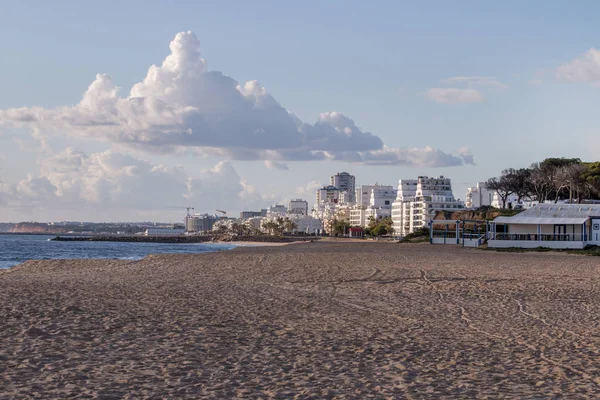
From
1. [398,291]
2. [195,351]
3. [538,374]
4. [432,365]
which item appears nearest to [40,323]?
[195,351]

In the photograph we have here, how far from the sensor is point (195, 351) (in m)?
9.87

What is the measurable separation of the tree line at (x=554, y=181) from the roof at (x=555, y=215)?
22666 millimetres

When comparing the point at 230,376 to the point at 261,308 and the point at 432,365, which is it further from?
the point at 261,308

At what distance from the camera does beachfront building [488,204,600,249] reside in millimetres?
56656

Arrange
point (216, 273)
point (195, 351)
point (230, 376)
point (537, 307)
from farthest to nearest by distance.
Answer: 1. point (216, 273)
2. point (537, 307)
3. point (195, 351)
4. point (230, 376)

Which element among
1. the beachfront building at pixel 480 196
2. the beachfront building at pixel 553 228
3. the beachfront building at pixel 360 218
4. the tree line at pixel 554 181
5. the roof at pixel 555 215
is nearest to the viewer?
the beachfront building at pixel 553 228

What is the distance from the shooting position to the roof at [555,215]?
58.6 m

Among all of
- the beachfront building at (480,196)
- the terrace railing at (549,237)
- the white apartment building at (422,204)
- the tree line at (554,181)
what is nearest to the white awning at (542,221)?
the terrace railing at (549,237)

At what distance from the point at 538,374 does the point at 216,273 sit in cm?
1727

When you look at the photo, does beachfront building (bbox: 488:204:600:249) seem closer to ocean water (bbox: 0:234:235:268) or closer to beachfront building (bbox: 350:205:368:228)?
ocean water (bbox: 0:234:235:268)

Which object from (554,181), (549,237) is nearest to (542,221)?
(549,237)

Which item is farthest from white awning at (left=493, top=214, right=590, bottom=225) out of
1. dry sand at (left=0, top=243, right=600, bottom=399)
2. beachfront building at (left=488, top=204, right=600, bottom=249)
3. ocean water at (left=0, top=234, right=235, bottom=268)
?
dry sand at (left=0, top=243, right=600, bottom=399)

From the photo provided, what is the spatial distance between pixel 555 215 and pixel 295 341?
179 ft

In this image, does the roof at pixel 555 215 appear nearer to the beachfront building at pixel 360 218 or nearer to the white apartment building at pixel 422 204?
the white apartment building at pixel 422 204
